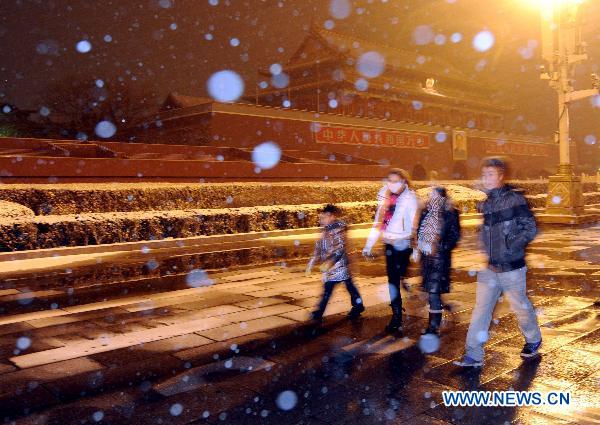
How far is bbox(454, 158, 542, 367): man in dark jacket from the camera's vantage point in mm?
4004

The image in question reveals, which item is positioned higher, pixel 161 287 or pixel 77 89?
pixel 77 89

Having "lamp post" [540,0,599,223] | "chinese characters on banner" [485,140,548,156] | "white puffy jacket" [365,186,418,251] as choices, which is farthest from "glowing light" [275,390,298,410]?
"chinese characters on banner" [485,140,548,156]

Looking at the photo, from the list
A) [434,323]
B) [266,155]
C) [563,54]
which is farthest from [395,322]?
[266,155]

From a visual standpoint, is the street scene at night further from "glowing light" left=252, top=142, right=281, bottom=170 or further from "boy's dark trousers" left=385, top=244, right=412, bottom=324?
"glowing light" left=252, top=142, right=281, bottom=170

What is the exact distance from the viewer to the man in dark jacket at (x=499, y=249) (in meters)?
4.00

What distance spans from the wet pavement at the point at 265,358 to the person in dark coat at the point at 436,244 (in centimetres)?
34

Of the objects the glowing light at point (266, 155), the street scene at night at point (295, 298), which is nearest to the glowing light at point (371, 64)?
the glowing light at point (266, 155)

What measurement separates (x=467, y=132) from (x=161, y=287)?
3971 centimetres

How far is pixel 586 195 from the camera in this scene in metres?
26.8

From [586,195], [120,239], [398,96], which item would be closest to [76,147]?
[120,239]

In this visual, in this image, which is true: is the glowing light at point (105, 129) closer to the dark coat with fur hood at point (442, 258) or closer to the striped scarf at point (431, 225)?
the striped scarf at point (431, 225)

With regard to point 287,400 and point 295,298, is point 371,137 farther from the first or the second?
point 287,400

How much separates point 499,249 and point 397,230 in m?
1.38

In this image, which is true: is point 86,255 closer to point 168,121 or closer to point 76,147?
point 76,147
